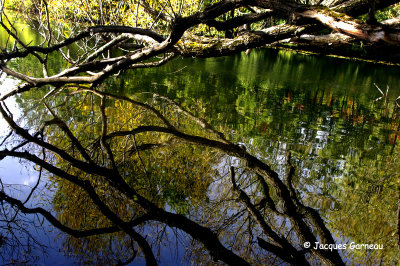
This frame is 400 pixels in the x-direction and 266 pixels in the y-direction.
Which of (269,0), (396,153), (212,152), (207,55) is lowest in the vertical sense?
(396,153)

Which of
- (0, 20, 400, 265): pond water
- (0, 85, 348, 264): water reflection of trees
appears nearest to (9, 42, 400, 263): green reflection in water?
(0, 20, 400, 265): pond water

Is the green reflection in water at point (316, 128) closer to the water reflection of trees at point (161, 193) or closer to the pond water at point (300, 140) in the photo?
the pond water at point (300, 140)

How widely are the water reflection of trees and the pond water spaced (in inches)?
2.7

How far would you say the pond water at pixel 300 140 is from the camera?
3895 mm

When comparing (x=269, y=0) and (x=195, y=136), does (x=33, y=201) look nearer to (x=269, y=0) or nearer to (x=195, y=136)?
(x=195, y=136)

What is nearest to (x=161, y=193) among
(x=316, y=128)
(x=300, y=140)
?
(x=300, y=140)

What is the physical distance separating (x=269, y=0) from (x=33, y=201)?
382cm

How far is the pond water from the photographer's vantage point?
12.8ft

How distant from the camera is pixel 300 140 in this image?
689cm

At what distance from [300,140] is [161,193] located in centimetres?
375

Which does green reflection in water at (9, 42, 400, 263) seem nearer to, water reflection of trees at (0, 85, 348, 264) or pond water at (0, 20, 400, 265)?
pond water at (0, 20, 400, 265)

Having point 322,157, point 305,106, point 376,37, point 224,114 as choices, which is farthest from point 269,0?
point 305,106

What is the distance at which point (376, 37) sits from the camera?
3.59 meters

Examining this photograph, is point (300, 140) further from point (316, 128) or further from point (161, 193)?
point (161, 193)
